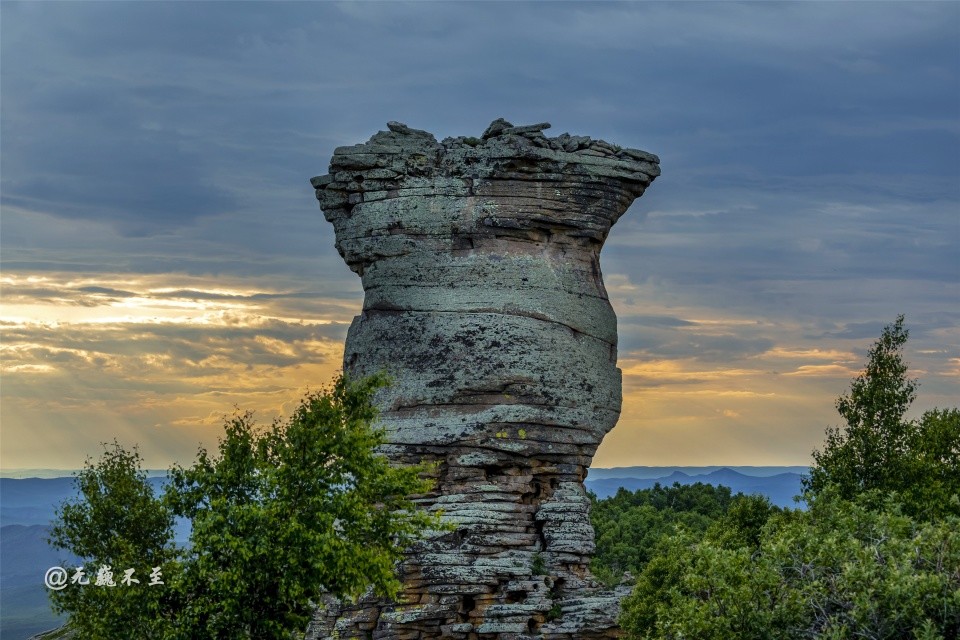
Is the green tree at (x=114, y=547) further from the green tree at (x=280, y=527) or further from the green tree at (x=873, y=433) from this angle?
the green tree at (x=873, y=433)

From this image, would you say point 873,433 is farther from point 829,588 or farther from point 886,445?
point 829,588

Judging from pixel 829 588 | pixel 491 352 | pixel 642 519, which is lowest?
pixel 829 588

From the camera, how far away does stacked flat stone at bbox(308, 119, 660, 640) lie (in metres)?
38.4

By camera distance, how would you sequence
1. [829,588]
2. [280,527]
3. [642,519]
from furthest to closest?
1. [642,519]
2. [280,527]
3. [829,588]

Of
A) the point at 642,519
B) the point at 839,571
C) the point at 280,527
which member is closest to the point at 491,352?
the point at 280,527

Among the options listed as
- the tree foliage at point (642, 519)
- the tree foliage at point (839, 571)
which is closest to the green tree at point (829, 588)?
the tree foliage at point (839, 571)

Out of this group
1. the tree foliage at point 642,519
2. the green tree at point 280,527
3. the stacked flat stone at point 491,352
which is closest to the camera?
the green tree at point 280,527

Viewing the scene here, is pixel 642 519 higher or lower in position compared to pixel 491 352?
lower

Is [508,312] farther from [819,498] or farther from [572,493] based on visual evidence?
[819,498]

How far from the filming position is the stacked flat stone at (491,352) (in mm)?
38406

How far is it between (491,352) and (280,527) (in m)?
10.1

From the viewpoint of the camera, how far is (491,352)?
3944 centimetres

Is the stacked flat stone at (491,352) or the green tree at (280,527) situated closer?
the green tree at (280,527)

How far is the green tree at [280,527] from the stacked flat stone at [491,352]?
15.2ft
